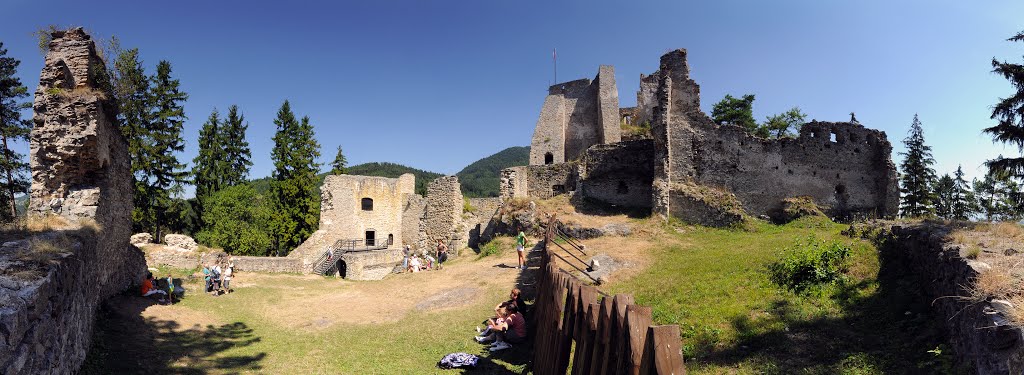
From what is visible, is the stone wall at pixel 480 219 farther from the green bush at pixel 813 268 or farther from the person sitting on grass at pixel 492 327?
the green bush at pixel 813 268

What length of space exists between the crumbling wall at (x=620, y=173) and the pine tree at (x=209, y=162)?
30841 mm

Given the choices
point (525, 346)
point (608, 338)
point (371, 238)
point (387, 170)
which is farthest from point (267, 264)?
point (387, 170)

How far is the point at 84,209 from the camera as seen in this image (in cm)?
1038

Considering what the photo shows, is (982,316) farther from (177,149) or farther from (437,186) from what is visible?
(177,149)

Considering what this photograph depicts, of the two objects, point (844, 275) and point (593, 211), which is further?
point (593, 211)

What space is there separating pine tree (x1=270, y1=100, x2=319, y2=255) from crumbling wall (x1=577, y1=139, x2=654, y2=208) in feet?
79.2

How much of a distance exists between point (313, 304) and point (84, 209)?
21.4 ft

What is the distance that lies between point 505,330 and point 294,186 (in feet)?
108

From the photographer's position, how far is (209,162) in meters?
38.8

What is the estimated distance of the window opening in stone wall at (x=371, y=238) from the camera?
3414 centimetres

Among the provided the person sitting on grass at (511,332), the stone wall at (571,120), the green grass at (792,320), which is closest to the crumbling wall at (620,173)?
the stone wall at (571,120)

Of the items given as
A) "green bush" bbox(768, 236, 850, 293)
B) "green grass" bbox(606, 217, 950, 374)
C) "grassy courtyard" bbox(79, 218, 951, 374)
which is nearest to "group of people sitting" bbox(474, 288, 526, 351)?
"grassy courtyard" bbox(79, 218, 951, 374)

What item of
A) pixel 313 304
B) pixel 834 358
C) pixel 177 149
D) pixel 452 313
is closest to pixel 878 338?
pixel 834 358

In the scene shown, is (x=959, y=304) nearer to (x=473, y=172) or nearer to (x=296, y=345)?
(x=296, y=345)
